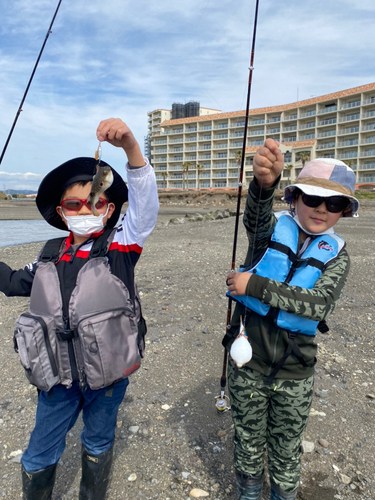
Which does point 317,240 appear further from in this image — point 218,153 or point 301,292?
point 218,153

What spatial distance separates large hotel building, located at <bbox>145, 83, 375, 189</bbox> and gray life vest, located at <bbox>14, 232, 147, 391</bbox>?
58470 millimetres

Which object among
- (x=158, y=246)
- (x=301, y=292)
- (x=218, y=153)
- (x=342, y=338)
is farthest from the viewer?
(x=218, y=153)

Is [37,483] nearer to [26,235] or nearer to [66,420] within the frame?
[66,420]

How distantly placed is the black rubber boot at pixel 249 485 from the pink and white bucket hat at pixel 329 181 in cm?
183

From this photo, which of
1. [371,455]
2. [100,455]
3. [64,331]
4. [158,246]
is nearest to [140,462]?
[100,455]

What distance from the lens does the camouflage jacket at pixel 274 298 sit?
2.07 m

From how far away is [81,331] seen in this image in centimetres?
207

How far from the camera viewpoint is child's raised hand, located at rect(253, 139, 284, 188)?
1.99m

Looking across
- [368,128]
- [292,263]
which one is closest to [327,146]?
[368,128]

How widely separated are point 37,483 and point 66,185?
188 cm

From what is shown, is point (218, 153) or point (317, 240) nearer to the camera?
point (317, 240)

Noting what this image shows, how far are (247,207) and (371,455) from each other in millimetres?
2428

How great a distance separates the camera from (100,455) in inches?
90.7

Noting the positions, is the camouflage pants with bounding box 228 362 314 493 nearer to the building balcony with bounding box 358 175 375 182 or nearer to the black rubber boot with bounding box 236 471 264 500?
the black rubber boot with bounding box 236 471 264 500
